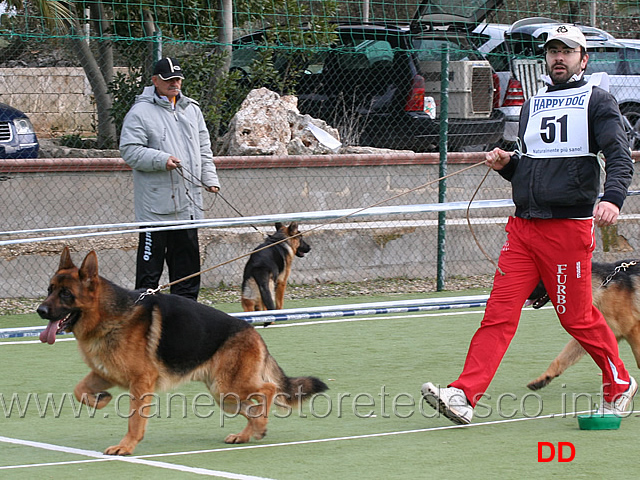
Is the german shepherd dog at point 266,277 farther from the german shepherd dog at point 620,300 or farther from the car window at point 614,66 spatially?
the car window at point 614,66

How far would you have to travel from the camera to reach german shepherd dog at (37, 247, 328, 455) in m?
4.88

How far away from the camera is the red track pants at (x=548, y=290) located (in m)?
5.21

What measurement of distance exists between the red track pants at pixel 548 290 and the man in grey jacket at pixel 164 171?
11.4 feet

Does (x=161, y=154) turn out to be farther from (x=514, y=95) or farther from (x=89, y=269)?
(x=514, y=95)

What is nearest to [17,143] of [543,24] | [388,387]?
[388,387]

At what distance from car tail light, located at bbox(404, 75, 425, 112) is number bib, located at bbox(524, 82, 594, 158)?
756 centimetres

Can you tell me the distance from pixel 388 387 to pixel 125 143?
3.17m

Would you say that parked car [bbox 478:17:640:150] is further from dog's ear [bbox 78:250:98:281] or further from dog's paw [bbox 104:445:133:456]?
dog's paw [bbox 104:445:133:456]

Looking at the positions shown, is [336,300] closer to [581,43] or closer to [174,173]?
[174,173]

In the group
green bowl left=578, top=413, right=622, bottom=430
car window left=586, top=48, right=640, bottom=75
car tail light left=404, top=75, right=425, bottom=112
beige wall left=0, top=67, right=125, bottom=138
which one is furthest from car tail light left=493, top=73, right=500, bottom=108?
green bowl left=578, top=413, right=622, bottom=430

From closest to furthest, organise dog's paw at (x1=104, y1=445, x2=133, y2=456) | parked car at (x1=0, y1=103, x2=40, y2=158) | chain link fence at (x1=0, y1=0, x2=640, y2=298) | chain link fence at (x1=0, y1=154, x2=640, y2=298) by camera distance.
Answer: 1. dog's paw at (x1=104, y1=445, x2=133, y2=456)
2. chain link fence at (x1=0, y1=154, x2=640, y2=298)
3. chain link fence at (x1=0, y1=0, x2=640, y2=298)
4. parked car at (x1=0, y1=103, x2=40, y2=158)

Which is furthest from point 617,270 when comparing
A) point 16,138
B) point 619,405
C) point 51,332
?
point 16,138

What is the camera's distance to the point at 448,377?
6.71 metres

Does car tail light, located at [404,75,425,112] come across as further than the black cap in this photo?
Yes
